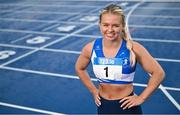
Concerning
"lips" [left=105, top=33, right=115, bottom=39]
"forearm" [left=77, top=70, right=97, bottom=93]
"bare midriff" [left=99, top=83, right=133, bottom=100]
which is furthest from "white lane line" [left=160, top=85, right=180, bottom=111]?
"lips" [left=105, top=33, right=115, bottom=39]

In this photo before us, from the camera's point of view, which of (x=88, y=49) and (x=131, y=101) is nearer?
(x=131, y=101)

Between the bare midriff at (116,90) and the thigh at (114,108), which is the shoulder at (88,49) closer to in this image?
the bare midriff at (116,90)

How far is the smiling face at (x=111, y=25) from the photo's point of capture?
2.82 metres

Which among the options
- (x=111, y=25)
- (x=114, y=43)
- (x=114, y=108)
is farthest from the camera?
(x=114, y=108)

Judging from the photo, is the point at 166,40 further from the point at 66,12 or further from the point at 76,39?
the point at 66,12

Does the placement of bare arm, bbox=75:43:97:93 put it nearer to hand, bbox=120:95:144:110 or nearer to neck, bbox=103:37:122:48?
neck, bbox=103:37:122:48

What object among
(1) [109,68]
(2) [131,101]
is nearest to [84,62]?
(1) [109,68]

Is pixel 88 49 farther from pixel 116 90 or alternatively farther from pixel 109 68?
→ pixel 116 90

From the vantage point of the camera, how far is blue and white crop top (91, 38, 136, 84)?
2922mm

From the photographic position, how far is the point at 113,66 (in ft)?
9.70

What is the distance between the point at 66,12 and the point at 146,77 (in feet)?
28.5

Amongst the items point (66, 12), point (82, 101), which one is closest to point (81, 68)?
point (82, 101)

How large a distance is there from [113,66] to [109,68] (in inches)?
2.1

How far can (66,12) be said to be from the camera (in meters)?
14.8
